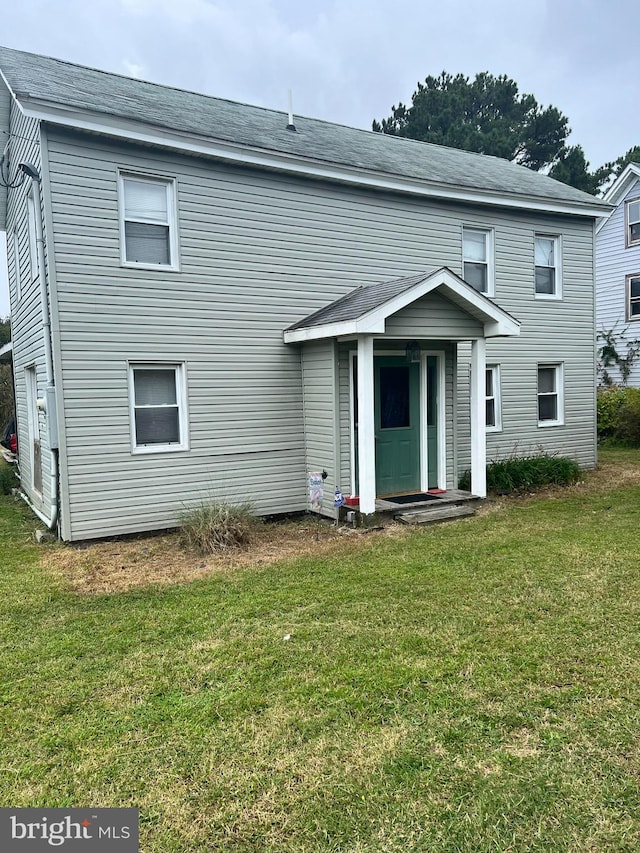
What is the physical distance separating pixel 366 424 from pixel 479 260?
5016 millimetres

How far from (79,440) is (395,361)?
496cm

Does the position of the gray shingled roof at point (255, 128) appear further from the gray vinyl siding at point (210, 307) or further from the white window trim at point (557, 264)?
the white window trim at point (557, 264)

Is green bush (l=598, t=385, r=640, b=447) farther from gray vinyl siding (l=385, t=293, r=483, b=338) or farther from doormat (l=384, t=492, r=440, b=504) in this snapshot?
doormat (l=384, t=492, r=440, b=504)

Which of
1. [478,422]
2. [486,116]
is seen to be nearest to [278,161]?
[478,422]

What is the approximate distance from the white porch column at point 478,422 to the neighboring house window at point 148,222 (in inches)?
196

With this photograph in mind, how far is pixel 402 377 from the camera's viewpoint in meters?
9.65

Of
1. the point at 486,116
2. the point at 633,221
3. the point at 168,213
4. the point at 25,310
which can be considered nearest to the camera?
the point at 168,213

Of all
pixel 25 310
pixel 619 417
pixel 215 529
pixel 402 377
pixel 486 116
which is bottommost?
pixel 215 529

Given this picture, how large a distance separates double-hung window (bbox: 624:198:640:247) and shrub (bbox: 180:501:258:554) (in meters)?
17.5

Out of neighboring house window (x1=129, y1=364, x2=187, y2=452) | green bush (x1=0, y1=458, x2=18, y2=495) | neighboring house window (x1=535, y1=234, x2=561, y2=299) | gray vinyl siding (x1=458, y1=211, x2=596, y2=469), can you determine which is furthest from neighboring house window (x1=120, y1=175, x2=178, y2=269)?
neighboring house window (x1=535, y1=234, x2=561, y2=299)

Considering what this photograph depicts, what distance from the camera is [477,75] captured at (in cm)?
3325

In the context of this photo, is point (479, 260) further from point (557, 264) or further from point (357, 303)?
point (357, 303)

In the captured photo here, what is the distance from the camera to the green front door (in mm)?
9438

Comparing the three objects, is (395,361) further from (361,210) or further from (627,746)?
(627,746)
